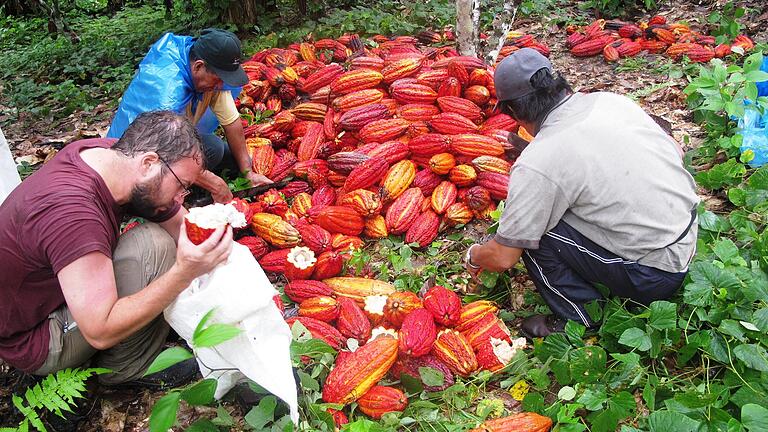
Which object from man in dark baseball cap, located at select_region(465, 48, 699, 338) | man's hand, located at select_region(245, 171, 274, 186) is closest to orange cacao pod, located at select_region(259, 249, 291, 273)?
man's hand, located at select_region(245, 171, 274, 186)

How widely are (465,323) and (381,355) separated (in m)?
0.60

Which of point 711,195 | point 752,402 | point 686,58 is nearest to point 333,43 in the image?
point 686,58

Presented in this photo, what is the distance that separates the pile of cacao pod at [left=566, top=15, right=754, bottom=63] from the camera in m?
5.74

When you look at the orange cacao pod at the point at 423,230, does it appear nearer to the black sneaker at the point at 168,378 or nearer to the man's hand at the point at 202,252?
the black sneaker at the point at 168,378

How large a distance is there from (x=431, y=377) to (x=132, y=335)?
4.86 feet

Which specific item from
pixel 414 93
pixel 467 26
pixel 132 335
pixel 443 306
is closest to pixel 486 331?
pixel 443 306

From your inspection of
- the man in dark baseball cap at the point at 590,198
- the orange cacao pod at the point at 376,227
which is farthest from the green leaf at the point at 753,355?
the orange cacao pod at the point at 376,227

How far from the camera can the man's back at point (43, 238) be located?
2.19m

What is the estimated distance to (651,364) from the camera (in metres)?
2.74

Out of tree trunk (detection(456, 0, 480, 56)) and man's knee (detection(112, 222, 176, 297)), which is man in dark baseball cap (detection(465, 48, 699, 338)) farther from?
tree trunk (detection(456, 0, 480, 56))

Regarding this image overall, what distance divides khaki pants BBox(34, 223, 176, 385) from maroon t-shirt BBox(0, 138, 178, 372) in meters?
0.05

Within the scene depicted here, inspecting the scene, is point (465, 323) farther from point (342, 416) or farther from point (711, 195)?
point (711, 195)

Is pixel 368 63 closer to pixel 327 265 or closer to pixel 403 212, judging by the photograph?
pixel 403 212

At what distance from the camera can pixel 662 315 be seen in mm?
2574
